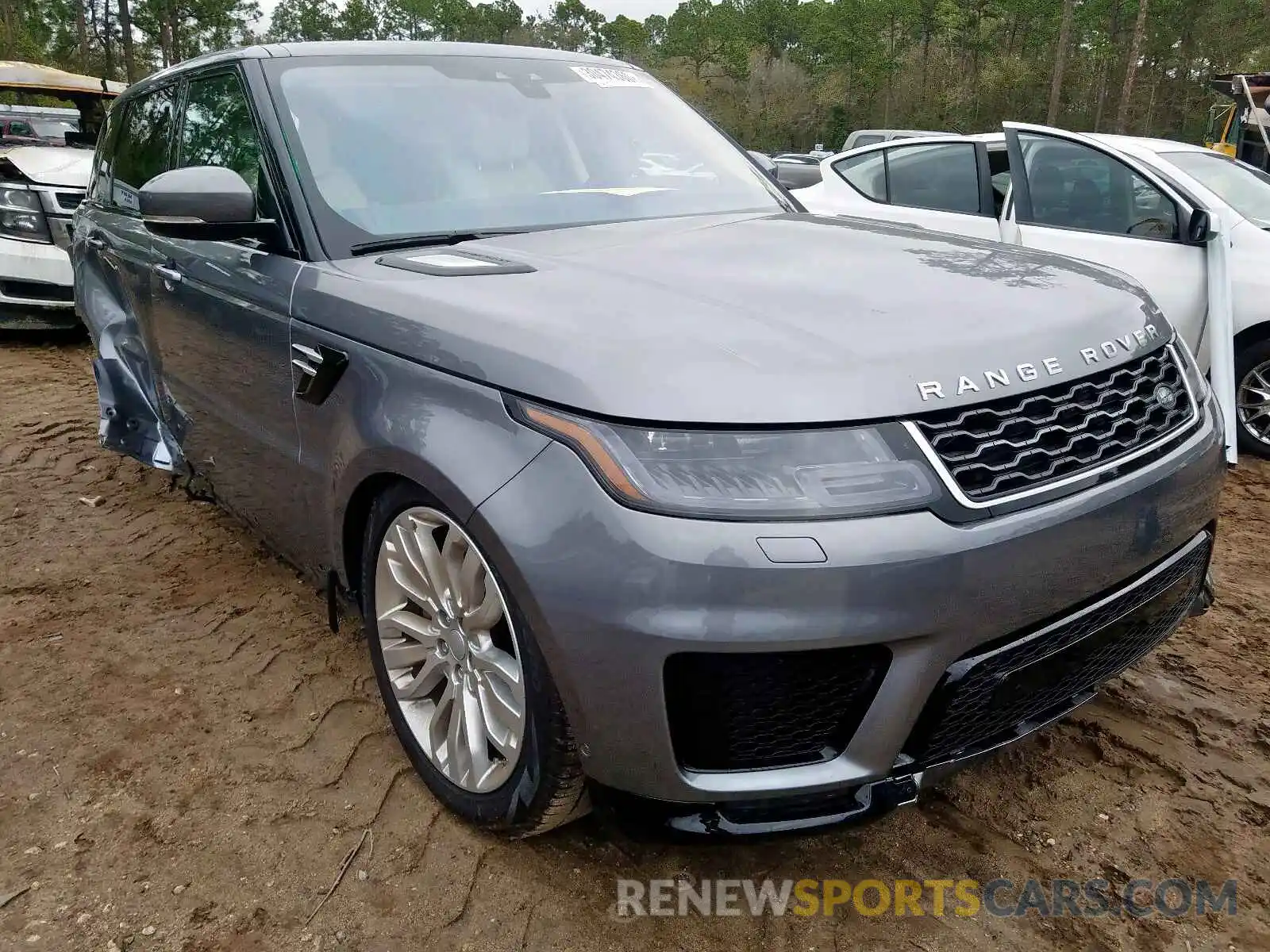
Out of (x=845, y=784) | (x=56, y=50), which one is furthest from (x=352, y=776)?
(x=56, y=50)

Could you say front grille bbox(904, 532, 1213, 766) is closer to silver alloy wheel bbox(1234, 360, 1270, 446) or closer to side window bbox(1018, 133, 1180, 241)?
silver alloy wheel bbox(1234, 360, 1270, 446)

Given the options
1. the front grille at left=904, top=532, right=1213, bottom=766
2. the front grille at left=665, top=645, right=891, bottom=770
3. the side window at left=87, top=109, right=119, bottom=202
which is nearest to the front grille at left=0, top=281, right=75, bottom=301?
the side window at left=87, top=109, right=119, bottom=202

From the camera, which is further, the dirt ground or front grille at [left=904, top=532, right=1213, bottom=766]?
the dirt ground

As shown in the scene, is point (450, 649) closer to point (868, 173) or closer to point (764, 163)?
point (764, 163)

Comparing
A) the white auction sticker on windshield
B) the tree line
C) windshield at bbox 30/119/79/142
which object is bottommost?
the white auction sticker on windshield

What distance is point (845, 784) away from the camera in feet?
5.42

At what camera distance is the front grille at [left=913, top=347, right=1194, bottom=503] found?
1631mm

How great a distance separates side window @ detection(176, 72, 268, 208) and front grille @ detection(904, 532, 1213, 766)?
6.69 feet

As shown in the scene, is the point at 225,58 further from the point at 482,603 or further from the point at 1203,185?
the point at 1203,185

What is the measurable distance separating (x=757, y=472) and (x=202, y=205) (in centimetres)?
157

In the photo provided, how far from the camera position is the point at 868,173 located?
646 centimetres

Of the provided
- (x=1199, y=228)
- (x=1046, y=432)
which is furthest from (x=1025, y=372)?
(x=1199, y=228)

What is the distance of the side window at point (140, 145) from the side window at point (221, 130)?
0.83 feet

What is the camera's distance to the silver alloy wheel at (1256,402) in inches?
191
